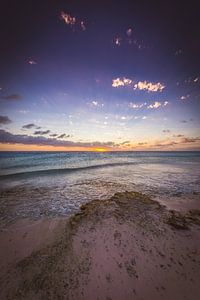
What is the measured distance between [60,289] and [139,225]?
3713 mm

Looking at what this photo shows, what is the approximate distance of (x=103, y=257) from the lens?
407 centimetres

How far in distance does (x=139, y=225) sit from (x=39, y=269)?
4008mm

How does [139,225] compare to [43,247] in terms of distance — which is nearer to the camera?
[43,247]

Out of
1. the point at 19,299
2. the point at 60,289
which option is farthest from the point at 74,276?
the point at 19,299

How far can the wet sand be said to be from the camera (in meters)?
3.12

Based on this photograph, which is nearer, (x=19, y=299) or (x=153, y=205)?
(x=19, y=299)

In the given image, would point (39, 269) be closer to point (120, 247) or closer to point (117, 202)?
point (120, 247)

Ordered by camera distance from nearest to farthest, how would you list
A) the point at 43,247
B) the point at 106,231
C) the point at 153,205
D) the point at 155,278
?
1. the point at 155,278
2. the point at 43,247
3. the point at 106,231
4. the point at 153,205

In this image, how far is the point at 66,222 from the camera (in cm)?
610

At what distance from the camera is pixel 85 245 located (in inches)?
180

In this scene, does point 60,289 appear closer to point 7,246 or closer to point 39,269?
point 39,269

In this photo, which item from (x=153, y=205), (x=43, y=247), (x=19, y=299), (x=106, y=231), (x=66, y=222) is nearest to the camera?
(x=19, y=299)

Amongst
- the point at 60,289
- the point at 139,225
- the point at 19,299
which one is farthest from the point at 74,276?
the point at 139,225

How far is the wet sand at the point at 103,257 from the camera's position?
312cm
